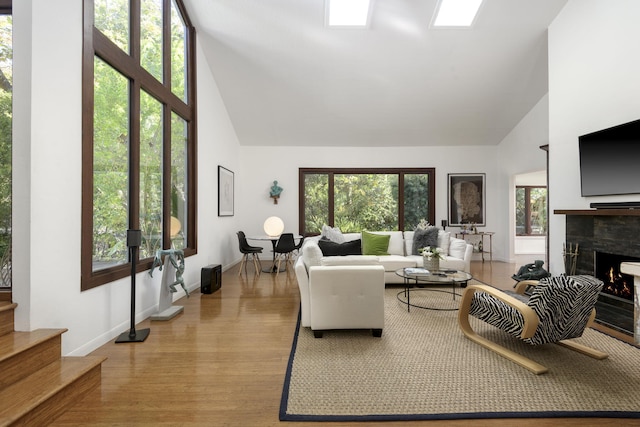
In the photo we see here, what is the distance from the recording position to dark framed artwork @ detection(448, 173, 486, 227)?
24.6ft

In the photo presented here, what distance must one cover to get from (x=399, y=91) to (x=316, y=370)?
17.0 ft

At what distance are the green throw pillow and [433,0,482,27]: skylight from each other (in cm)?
335

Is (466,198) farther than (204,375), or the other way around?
(466,198)

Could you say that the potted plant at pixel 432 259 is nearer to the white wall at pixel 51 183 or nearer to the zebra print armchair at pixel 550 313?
the zebra print armchair at pixel 550 313

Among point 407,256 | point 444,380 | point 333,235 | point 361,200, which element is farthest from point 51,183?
point 361,200

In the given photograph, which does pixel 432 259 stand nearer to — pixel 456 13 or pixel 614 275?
pixel 614 275

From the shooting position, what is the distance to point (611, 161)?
3.32m

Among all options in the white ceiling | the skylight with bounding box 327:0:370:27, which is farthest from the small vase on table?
the skylight with bounding box 327:0:370:27

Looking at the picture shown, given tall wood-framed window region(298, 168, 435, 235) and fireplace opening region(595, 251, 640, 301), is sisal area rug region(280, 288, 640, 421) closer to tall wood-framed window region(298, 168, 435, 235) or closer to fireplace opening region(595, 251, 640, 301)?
fireplace opening region(595, 251, 640, 301)

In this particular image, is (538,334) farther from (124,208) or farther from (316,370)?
(124,208)

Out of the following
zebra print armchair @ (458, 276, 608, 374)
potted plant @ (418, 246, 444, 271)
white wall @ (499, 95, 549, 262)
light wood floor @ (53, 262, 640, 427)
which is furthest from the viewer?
white wall @ (499, 95, 549, 262)

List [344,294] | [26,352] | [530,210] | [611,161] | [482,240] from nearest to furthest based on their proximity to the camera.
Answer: [26,352] < [344,294] < [611,161] < [482,240] < [530,210]

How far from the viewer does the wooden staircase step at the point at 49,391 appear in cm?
165

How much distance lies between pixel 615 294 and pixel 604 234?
63 cm
